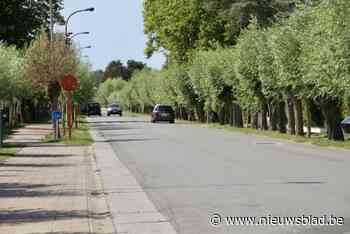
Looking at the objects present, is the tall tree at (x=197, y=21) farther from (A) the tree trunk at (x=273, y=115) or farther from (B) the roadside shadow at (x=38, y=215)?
(B) the roadside shadow at (x=38, y=215)

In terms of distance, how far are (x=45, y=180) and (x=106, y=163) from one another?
209 inches

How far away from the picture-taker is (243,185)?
17.0m

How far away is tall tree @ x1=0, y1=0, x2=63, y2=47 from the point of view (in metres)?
65.6

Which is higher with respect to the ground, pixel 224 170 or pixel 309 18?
pixel 309 18

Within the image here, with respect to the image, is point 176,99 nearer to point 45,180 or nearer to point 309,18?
point 309,18

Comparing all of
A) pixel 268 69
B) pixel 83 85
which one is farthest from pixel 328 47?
pixel 83 85

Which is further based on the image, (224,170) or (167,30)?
(167,30)

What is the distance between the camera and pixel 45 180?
19.2 m

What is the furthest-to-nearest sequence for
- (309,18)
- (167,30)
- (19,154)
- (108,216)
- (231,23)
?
1. (167,30)
2. (231,23)
3. (309,18)
4. (19,154)
5. (108,216)

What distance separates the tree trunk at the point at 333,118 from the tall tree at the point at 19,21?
3075 centimetres

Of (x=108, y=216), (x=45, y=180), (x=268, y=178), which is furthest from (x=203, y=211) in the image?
(x=45, y=180)

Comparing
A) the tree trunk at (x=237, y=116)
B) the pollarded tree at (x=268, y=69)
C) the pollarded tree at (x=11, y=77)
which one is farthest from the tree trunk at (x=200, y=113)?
the pollarded tree at (x=268, y=69)

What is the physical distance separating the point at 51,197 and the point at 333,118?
1057 inches

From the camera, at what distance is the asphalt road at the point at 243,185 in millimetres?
12422
